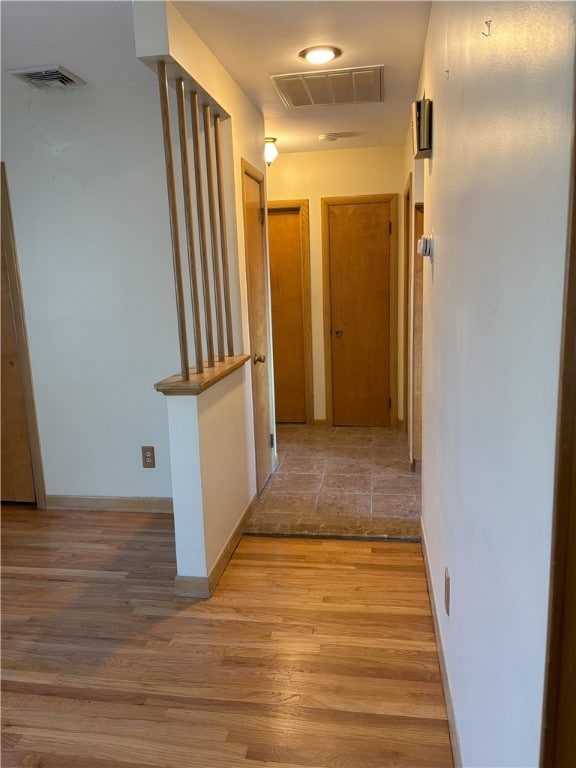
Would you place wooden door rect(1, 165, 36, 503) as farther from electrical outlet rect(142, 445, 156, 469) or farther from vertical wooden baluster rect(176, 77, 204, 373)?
vertical wooden baluster rect(176, 77, 204, 373)

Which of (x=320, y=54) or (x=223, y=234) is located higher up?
(x=320, y=54)

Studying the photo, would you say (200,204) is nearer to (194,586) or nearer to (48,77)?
(48,77)

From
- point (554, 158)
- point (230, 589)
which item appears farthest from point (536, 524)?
point (230, 589)

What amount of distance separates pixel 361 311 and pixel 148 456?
7.80 ft

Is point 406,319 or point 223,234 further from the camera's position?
point 406,319

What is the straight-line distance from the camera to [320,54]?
2549 millimetres

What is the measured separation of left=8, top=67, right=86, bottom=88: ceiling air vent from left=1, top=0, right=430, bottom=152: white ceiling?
0.05 m

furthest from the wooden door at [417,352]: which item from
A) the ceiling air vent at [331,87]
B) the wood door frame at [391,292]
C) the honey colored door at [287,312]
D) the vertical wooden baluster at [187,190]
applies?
the vertical wooden baluster at [187,190]

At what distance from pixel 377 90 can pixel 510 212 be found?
2566 millimetres

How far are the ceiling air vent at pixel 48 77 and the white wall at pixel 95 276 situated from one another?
0.44 ft

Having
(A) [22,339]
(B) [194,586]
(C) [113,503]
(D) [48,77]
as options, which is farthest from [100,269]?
(B) [194,586]

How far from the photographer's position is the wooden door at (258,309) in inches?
130

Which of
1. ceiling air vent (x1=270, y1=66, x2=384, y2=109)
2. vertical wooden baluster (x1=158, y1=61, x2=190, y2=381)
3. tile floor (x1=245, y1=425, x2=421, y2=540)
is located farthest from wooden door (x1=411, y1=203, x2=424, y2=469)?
vertical wooden baluster (x1=158, y1=61, x2=190, y2=381)

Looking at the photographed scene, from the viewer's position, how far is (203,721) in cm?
178
